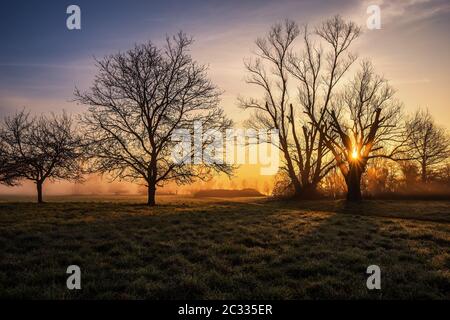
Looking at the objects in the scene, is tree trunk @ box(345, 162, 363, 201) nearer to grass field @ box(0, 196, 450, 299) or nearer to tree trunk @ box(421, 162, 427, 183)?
grass field @ box(0, 196, 450, 299)

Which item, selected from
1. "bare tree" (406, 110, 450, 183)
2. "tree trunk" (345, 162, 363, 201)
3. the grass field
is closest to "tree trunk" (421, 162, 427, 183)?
"bare tree" (406, 110, 450, 183)

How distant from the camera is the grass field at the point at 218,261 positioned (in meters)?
7.38

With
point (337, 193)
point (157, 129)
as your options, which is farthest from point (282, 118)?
point (157, 129)

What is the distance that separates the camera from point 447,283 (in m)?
8.07

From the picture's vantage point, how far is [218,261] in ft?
31.9

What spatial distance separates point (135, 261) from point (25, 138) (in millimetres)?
29289

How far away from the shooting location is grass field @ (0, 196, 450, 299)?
291 inches

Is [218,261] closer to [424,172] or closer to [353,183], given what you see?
[353,183]

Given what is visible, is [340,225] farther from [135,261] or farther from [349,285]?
[135,261]

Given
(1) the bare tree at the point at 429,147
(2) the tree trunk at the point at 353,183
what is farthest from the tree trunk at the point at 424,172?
(2) the tree trunk at the point at 353,183

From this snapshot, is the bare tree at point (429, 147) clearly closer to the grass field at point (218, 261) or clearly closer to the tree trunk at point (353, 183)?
the tree trunk at point (353, 183)

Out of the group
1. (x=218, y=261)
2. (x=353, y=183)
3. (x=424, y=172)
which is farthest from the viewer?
(x=424, y=172)

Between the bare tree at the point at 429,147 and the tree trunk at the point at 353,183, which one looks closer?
the tree trunk at the point at 353,183

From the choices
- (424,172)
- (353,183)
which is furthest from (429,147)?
(353,183)
